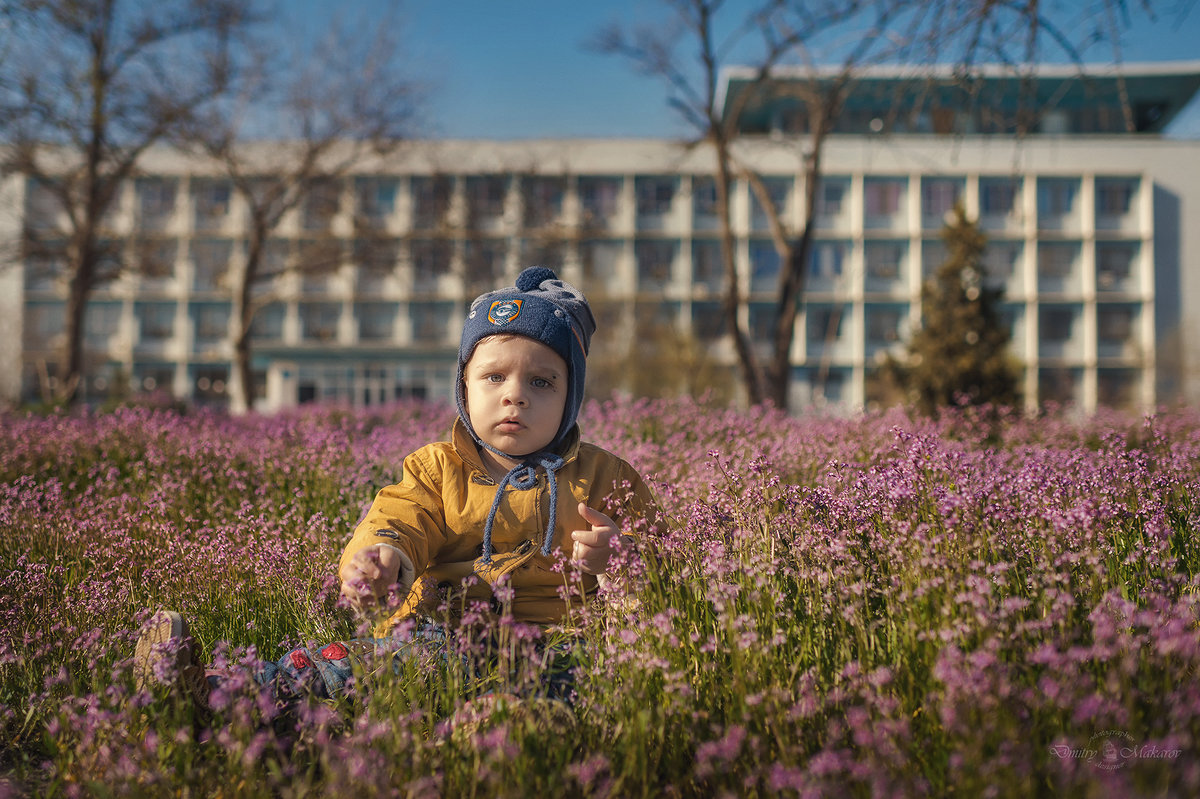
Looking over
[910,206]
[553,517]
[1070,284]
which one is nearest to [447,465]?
[553,517]

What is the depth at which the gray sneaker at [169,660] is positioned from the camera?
2086 mm

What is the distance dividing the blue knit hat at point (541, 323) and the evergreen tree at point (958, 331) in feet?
85.4

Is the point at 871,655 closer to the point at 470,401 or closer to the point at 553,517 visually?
the point at 553,517

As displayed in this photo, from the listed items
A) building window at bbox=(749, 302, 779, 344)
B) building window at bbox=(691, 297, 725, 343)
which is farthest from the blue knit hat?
building window at bbox=(749, 302, 779, 344)

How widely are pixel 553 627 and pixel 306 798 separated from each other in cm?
82

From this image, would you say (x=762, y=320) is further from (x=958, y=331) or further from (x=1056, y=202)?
(x=958, y=331)

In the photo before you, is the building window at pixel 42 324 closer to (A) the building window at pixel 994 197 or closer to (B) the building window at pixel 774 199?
(B) the building window at pixel 774 199

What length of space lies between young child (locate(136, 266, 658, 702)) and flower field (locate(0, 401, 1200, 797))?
162 millimetres

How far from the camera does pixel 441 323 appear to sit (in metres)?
50.1

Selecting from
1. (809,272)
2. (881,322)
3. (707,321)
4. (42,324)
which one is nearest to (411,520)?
(707,321)

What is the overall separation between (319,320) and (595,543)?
51.6 metres

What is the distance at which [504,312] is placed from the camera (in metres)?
2.88

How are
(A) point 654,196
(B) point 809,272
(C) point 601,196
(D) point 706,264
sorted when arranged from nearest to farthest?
(B) point 809,272
(D) point 706,264
(C) point 601,196
(A) point 654,196

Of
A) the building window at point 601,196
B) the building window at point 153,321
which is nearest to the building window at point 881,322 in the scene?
the building window at point 601,196
